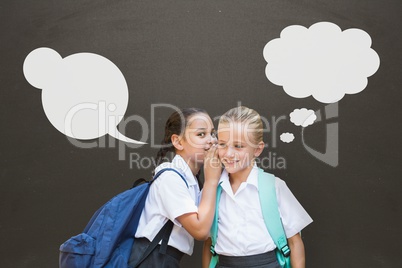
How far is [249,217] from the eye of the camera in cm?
242

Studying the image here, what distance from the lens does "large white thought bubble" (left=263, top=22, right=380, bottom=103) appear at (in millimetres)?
2971

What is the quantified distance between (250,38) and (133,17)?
0.73 metres

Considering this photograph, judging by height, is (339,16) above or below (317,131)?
above

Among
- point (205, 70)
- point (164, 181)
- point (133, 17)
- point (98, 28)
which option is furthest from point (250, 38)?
point (164, 181)

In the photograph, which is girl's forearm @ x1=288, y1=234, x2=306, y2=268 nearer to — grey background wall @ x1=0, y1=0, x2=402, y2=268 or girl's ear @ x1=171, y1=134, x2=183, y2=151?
grey background wall @ x1=0, y1=0, x2=402, y2=268

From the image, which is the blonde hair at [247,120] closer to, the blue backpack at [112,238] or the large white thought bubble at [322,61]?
the blue backpack at [112,238]

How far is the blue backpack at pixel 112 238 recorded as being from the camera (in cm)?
229

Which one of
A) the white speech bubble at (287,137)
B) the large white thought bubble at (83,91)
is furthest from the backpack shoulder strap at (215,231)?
the large white thought bubble at (83,91)

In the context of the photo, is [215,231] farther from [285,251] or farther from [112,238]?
[112,238]

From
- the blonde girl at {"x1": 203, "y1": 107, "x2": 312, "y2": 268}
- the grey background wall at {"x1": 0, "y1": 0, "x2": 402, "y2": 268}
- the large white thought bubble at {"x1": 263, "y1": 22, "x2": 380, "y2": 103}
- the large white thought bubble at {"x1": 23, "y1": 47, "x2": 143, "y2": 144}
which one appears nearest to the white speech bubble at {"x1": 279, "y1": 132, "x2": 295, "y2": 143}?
the grey background wall at {"x1": 0, "y1": 0, "x2": 402, "y2": 268}

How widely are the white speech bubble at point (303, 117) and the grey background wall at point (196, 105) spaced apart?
0.04 m

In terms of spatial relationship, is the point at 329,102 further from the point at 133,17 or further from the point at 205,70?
the point at 133,17

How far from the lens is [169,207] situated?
7.70ft

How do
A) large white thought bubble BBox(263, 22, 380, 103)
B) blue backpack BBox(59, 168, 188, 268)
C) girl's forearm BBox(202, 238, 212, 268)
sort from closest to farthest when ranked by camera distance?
blue backpack BBox(59, 168, 188, 268) → girl's forearm BBox(202, 238, 212, 268) → large white thought bubble BBox(263, 22, 380, 103)
